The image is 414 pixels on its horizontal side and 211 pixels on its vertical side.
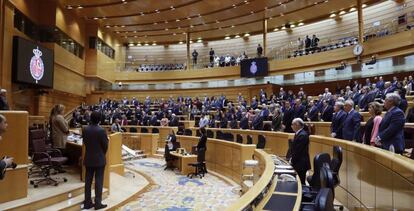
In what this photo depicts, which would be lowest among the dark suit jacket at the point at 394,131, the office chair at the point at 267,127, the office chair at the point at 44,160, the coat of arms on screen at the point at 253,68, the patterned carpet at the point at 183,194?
the patterned carpet at the point at 183,194

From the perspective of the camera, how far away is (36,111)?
15.8 m

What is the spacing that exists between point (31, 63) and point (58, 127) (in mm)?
8293

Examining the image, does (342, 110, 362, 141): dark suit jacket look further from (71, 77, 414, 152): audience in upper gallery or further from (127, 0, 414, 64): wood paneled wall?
(127, 0, 414, 64): wood paneled wall

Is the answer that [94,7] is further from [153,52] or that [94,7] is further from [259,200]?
[259,200]

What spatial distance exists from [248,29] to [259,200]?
67.9 feet

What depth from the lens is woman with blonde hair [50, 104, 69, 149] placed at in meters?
6.13

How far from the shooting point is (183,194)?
7109mm

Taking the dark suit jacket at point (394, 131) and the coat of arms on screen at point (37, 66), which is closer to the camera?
the dark suit jacket at point (394, 131)

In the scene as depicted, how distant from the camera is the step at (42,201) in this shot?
436cm

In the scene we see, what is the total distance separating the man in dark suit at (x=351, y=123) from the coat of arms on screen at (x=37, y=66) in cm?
1148

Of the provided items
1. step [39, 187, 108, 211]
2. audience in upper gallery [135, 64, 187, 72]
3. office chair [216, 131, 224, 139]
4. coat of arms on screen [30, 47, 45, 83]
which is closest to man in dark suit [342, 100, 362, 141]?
step [39, 187, 108, 211]

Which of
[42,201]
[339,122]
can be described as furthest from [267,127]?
[42,201]

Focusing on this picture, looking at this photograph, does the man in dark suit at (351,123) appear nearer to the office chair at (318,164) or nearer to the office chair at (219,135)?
the office chair at (318,164)

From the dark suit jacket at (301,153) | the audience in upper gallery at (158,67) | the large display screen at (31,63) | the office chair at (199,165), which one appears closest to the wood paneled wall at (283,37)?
the audience in upper gallery at (158,67)
